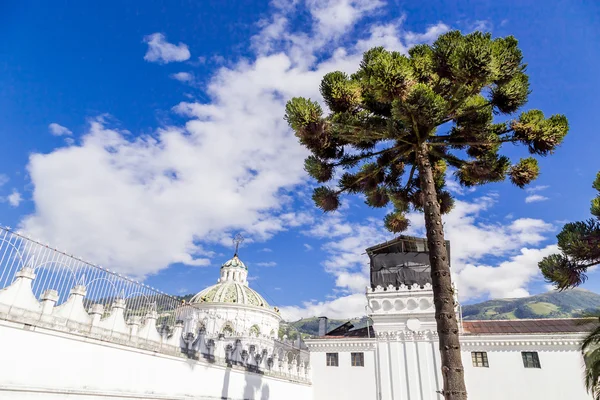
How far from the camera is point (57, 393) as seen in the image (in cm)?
1034

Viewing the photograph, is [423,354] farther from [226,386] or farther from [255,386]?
[226,386]

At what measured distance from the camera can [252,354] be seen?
832 inches

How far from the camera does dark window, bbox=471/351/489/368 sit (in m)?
22.0

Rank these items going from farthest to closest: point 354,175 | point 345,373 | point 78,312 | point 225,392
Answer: point 345,373, point 225,392, point 354,175, point 78,312

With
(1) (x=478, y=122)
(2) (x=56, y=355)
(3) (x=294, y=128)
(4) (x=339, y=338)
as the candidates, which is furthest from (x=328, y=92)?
(4) (x=339, y=338)

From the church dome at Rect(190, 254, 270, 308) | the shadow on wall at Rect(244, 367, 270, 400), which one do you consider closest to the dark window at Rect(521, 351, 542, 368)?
the shadow on wall at Rect(244, 367, 270, 400)

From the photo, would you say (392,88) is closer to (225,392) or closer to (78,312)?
(78,312)

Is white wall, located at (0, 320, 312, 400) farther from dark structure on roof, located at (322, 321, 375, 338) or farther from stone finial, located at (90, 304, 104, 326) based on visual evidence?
dark structure on roof, located at (322, 321, 375, 338)

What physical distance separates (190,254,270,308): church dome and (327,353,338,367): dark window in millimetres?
23450

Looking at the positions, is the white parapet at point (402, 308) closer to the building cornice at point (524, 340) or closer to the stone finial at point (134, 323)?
the building cornice at point (524, 340)

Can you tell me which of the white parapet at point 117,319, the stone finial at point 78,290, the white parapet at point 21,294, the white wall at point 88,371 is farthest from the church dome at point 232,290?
the white parapet at point 21,294

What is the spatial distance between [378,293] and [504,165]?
1513 centimetres

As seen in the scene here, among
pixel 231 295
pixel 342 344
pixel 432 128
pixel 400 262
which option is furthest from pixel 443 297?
pixel 231 295

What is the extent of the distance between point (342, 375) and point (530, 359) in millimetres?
11601
